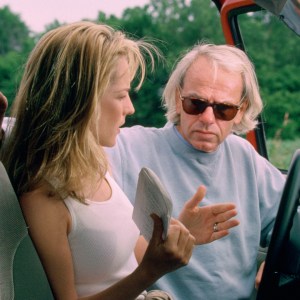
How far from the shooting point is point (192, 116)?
2.12 metres

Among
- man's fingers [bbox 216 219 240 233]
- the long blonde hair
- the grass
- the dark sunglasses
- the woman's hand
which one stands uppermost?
the long blonde hair

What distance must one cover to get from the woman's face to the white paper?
0.18 m

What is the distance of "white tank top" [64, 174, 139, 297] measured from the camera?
1438 mm

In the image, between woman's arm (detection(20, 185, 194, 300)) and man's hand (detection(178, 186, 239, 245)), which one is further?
man's hand (detection(178, 186, 239, 245))

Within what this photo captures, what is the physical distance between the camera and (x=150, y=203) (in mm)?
1371

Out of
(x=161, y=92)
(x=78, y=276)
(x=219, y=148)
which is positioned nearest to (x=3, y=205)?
(x=78, y=276)

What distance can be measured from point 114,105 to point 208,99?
64 cm

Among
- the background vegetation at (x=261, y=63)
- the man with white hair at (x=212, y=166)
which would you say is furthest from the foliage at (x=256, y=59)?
the man with white hair at (x=212, y=166)

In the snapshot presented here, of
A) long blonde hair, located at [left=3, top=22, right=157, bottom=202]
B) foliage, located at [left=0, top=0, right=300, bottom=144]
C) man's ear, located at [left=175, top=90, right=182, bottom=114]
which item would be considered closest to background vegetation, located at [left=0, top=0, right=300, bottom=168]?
foliage, located at [left=0, top=0, right=300, bottom=144]

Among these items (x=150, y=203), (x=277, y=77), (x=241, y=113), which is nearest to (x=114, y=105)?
(x=150, y=203)

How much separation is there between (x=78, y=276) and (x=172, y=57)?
46.9 inches

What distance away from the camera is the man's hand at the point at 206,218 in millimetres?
1740

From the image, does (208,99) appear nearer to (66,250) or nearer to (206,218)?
(206,218)

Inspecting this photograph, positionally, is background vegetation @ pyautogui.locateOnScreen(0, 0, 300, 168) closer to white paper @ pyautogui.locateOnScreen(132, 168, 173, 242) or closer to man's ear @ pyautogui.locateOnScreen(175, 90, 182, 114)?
man's ear @ pyautogui.locateOnScreen(175, 90, 182, 114)
